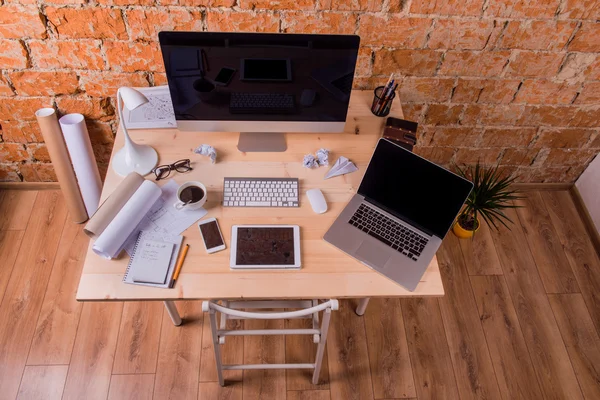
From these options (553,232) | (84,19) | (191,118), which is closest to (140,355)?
(191,118)

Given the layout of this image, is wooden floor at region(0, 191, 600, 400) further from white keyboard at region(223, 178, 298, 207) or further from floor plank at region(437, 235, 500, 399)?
white keyboard at region(223, 178, 298, 207)

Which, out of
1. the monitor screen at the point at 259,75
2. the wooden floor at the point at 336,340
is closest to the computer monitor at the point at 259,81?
the monitor screen at the point at 259,75

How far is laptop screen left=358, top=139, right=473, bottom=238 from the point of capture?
4.95ft

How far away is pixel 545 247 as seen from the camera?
8.19 ft

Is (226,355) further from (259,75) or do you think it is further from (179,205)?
(259,75)

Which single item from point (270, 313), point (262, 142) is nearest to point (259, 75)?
point (262, 142)

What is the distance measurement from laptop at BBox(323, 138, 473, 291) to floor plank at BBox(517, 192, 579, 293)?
117cm

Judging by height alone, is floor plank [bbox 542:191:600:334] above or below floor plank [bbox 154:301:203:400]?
above

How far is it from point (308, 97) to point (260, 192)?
0.39 meters

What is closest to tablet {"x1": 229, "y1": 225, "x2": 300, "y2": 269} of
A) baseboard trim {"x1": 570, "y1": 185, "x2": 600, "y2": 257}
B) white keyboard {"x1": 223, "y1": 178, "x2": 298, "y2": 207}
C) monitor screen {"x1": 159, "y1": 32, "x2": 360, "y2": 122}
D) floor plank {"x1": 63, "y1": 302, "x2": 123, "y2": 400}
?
white keyboard {"x1": 223, "y1": 178, "x2": 298, "y2": 207}

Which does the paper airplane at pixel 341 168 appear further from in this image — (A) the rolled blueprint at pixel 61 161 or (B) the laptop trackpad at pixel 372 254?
(A) the rolled blueprint at pixel 61 161

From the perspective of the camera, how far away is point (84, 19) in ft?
5.77

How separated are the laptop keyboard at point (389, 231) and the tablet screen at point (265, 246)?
0.25 meters

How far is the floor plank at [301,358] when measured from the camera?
2.00 metres
